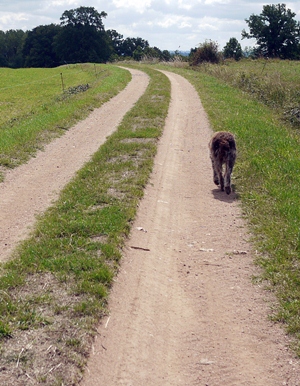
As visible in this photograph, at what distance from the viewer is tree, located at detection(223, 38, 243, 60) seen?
61938mm

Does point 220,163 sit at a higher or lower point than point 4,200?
higher

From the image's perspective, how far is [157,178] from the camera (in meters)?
10.5

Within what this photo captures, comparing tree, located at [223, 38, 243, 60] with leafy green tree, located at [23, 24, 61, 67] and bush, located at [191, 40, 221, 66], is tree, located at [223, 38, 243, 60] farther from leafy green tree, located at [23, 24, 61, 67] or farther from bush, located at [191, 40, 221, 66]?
leafy green tree, located at [23, 24, 61, 67]

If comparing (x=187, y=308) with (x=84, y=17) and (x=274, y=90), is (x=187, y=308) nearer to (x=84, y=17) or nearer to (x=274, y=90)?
(x=274, y=90)

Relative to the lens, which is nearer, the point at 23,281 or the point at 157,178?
the point at 23,281

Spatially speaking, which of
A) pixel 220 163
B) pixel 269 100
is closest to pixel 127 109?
pixel 269 100

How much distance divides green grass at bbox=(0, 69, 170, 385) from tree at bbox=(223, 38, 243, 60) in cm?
5526

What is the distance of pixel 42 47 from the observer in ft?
292

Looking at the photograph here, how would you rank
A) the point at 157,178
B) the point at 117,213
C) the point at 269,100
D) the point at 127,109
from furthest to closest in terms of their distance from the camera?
the point at 269,100, the point at 127,109, the point at 157,178, the point at 117,213

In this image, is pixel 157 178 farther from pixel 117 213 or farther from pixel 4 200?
pixel 4 200

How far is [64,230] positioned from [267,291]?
3217 mm

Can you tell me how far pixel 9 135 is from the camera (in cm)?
1439

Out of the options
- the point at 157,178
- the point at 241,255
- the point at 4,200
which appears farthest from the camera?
the point at 157,178

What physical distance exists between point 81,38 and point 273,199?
262ft
